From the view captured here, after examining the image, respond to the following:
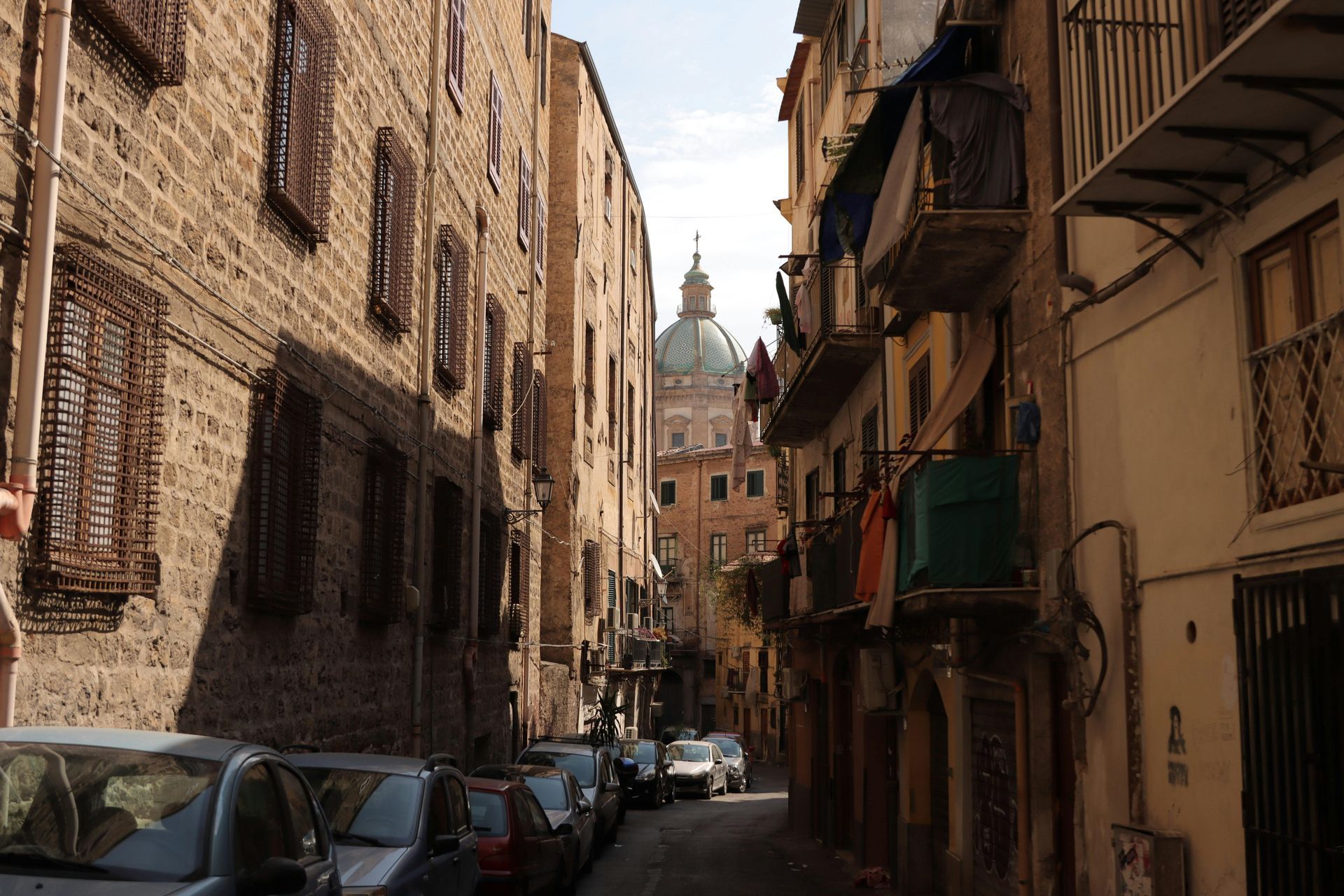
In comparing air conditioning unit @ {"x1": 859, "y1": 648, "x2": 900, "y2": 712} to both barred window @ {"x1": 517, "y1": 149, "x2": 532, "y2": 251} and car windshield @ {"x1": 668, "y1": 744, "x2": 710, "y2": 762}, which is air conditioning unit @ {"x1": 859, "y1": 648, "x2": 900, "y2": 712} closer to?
barred window @ {"x1": 517, "y1": 149, "x2": 532, "y2": 251}

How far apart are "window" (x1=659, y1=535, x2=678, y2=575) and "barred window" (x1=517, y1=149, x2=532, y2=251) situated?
43.2 meters


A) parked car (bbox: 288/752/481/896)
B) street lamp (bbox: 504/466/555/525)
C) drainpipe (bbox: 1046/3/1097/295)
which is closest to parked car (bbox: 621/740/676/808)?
street lamp (bbox: 504/466/555/525)

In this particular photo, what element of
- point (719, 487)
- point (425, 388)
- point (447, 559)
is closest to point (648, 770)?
→ point (447, 559)

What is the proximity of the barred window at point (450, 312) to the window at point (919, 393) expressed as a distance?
5.97m

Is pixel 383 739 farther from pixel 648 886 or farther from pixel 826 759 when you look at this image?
pixel 826 759

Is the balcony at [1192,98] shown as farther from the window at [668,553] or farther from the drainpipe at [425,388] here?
the window at [668,553]

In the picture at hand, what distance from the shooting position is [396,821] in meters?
8.92

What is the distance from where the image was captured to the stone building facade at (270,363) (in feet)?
26.5

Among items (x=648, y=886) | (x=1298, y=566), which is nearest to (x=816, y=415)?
(x=648, y=886)

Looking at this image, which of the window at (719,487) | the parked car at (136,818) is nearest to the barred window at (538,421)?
the parked car at (136,818)

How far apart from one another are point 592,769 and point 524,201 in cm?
1020

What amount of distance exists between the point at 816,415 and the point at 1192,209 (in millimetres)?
14004

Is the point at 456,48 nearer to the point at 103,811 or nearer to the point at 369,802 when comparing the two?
the point at 369,802

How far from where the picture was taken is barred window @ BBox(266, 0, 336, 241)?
38.2 ft
